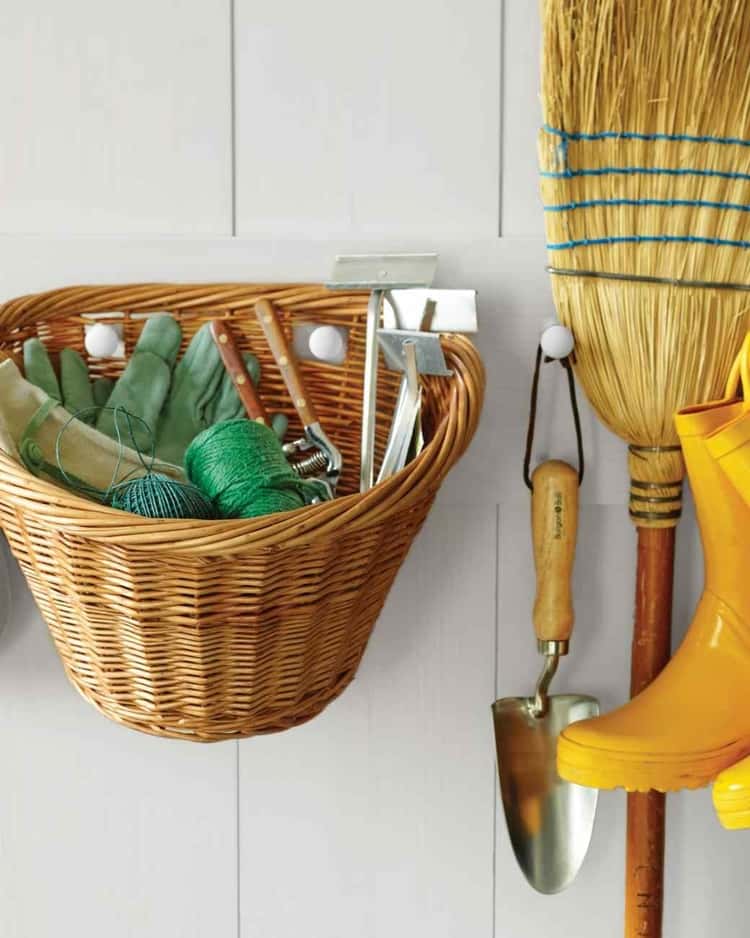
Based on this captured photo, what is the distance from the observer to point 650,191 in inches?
33.6

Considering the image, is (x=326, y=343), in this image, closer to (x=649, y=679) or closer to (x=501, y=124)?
(x=501, y=124)

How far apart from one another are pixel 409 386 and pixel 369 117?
0.82ft

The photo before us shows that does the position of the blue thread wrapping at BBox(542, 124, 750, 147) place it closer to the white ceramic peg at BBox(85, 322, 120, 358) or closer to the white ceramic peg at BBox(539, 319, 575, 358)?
the white ceramic peg at BBox(539, 319, 575, 358)

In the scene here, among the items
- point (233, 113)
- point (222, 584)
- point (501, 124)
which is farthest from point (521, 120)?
point (222, 584)

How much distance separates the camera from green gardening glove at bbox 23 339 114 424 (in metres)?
0.89

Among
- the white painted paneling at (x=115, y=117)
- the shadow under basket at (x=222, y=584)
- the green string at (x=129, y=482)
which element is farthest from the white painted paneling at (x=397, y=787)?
the white painted paneling at (x=115, y=117)

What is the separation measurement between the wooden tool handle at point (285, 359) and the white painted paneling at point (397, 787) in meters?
0.17

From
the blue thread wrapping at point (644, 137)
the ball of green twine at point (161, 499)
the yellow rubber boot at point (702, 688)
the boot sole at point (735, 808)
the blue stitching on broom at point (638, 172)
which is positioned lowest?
the boot sole at point (735, 808)

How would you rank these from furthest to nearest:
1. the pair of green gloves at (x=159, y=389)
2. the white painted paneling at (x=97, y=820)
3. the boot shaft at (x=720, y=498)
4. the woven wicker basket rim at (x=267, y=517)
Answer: the white painted paneling at (x=97, y=820)
the pair of green gloves at (x=159, y=389)
the boot shaft at (x=720, y=498)
the woven wicker basket rim at (x=267, y=517)

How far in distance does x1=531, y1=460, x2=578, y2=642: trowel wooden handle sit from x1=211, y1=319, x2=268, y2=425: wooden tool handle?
24cm

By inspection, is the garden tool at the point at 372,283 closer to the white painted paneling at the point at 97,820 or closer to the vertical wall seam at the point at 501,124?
the vertical wall seam at the point at 501,124

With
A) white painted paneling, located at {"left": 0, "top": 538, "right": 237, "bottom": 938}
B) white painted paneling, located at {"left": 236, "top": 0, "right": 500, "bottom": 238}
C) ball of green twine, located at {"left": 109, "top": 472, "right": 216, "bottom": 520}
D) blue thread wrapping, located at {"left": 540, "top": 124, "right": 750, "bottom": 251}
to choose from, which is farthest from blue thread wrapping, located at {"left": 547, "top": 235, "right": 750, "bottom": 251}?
white painted paneling, located at {"left": 0, "top": 538, "right": 237, "bottom": 938}

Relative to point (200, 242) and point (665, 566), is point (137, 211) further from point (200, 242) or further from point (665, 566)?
point (665, 566)

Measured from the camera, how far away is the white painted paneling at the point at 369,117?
933 mm
